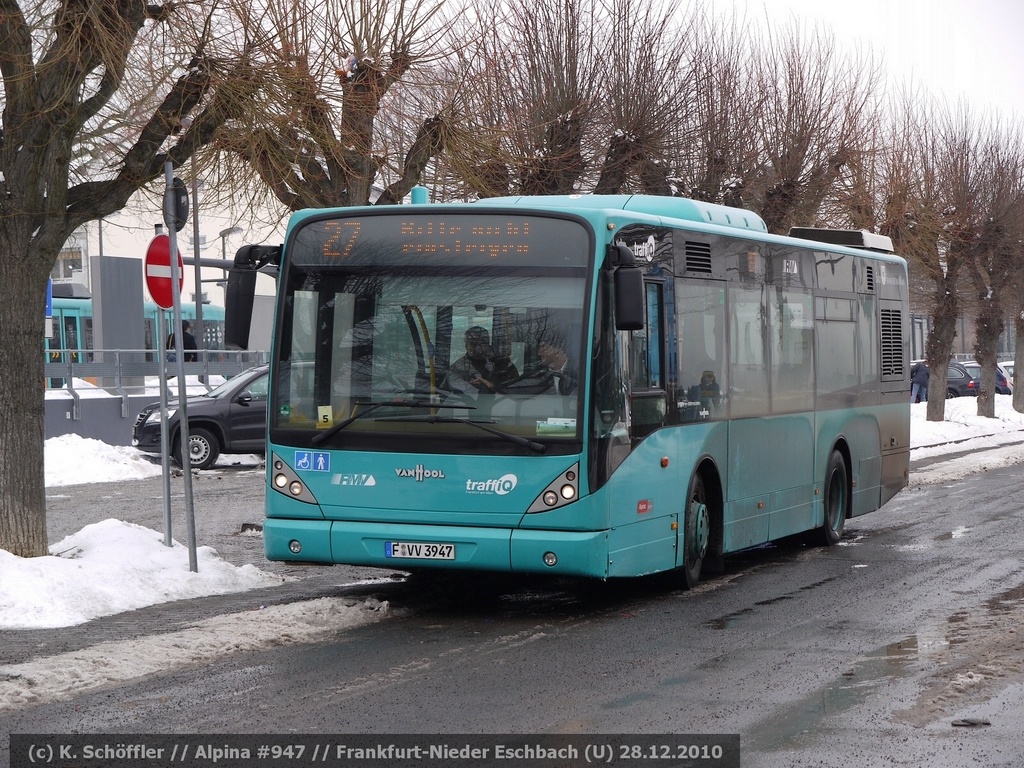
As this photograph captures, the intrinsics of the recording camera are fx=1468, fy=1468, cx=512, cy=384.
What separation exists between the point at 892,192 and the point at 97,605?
27405 millimetres

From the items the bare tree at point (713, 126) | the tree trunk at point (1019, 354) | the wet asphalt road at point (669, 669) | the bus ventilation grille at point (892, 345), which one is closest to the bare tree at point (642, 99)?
the bare tree at point (713, 126)

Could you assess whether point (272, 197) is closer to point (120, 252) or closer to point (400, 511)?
point (400, 511)

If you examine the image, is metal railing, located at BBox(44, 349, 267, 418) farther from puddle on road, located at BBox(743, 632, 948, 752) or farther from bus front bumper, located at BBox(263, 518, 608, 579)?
puddle on road, located at BBox(743, 632, 948, 752)

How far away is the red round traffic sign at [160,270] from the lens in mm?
12008

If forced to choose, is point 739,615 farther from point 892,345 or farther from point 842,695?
point 892,345

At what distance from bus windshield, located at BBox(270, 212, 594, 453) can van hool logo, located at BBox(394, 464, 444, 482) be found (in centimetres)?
15

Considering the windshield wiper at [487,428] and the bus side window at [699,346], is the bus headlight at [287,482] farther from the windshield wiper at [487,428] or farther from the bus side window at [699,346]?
the bus side window at [699,346]

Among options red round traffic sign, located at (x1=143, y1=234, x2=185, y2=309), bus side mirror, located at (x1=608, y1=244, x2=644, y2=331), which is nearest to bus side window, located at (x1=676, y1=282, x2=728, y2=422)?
bus side mirror, located at (x1=608, y1=244, x2=644, y2=331)

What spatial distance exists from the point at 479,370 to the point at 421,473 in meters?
0.77

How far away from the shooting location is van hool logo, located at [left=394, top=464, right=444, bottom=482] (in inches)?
374

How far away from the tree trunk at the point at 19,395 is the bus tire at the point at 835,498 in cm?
725

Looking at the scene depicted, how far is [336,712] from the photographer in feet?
21.7

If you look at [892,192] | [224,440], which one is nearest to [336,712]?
[224,440]

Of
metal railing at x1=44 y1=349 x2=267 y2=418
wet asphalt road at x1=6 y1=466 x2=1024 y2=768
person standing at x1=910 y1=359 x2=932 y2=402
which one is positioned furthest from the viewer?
person standing at x1=910 y1=359 x2=932 y2=402
